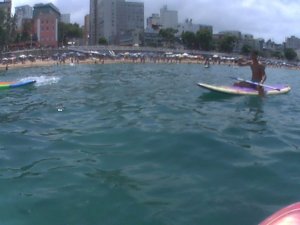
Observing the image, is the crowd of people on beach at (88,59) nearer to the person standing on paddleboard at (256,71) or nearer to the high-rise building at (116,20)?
the person standing on paddleboard at (256,71)

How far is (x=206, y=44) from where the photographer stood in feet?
509

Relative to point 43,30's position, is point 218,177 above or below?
below

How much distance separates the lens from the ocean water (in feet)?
18.2

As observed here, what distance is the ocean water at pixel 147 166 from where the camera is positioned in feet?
18.2

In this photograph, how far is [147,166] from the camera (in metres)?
7.39

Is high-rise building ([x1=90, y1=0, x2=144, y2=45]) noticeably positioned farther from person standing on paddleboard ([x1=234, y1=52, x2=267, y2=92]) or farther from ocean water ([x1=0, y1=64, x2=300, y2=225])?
ocean water ([x1=0, y1=64, x2=300, y2=225])

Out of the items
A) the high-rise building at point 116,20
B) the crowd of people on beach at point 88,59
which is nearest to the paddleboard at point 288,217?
the crowd of people on beach at point 88,59

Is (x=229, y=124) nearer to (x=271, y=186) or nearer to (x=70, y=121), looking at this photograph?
(x=70, y=121)

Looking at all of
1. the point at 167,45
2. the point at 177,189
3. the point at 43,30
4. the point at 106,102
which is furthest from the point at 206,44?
the point at 177,189

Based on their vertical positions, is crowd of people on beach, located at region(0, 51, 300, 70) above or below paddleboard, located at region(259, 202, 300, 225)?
above

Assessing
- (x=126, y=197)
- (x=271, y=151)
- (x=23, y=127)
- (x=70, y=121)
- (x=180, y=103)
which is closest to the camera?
(x=126, y=197)

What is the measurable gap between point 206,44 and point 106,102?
468 feet

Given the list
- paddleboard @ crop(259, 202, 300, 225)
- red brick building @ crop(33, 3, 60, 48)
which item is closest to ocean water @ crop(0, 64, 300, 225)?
paddleboard @ crop(259, 202, 300, 225)

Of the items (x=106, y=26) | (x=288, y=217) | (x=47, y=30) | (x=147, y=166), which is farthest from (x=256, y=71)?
(x=106, y=26)
